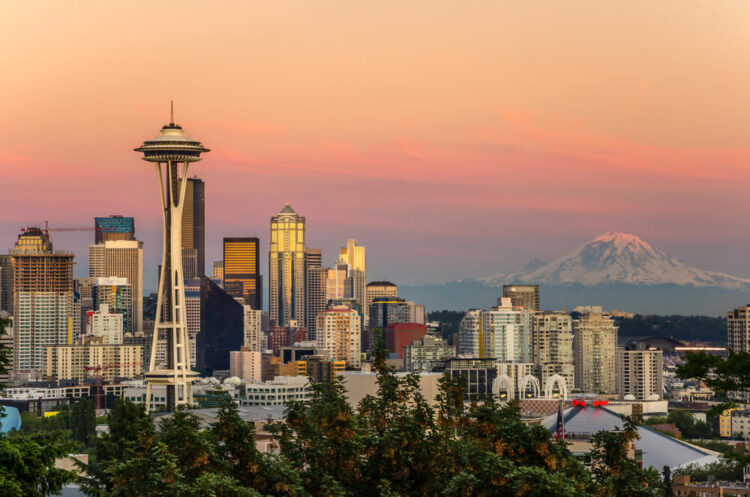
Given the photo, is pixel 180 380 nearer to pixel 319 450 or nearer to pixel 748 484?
pixel 748 484

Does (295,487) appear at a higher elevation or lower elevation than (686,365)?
lower

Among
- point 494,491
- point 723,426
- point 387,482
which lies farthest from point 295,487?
point 723,426

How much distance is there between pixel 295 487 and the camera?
92.2 feet

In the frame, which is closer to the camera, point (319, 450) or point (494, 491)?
point (494, 491)

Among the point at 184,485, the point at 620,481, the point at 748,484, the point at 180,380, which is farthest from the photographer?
the point at 180,380

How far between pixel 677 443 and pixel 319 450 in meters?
99.1

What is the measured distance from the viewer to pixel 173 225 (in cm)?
12988

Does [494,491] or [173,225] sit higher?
[173,225]

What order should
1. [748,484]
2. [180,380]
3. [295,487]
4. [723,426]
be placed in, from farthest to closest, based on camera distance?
[723,426] → [180,380] → [748,484] → [295,487]

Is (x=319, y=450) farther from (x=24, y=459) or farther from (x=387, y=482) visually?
(x=24, y=459)

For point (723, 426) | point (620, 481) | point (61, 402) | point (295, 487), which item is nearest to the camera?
point (295, 487)

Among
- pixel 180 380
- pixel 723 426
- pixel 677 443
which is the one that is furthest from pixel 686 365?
pixel 723 426

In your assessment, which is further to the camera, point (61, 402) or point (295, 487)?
point (61, 402)

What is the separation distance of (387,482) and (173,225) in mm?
103069
